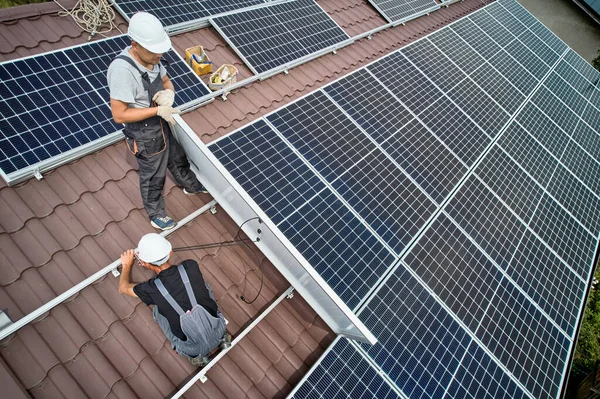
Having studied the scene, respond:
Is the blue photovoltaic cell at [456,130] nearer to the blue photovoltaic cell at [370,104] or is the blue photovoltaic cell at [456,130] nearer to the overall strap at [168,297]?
the blue photovoltaic cell at [370,104]

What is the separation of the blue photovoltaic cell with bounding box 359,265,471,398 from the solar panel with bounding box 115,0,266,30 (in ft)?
24.1

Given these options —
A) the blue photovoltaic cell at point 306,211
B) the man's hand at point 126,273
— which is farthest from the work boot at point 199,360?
the blue photovoltaic cell at point 306,211

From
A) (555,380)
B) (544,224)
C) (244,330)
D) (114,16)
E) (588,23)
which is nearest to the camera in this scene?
(244,330)

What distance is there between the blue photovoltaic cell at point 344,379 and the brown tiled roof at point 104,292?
445 millimetres

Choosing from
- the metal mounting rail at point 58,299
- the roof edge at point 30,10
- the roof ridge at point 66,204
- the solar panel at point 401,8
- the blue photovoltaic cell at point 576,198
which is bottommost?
the blue photovoltaic cell at point 576,198

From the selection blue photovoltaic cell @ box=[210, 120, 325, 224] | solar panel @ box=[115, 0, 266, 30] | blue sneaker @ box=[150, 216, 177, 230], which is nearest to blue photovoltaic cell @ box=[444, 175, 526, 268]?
blue photovoltaic cell @ box=[210, 120, 325, 224]

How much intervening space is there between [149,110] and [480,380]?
6608mm

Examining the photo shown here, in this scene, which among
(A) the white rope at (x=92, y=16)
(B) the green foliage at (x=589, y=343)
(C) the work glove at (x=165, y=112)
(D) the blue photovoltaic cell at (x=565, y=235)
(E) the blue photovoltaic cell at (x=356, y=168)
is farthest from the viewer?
(B) the green foliage at (x=589, y=343)

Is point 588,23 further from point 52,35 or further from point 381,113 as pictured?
point 52,35

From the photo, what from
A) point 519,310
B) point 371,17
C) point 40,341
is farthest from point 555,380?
point 371,17

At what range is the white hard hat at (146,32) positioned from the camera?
386 cm

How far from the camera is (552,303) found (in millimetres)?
6645

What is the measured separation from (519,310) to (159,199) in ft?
22.8

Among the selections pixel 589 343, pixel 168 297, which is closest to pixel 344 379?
pixel 168 297
